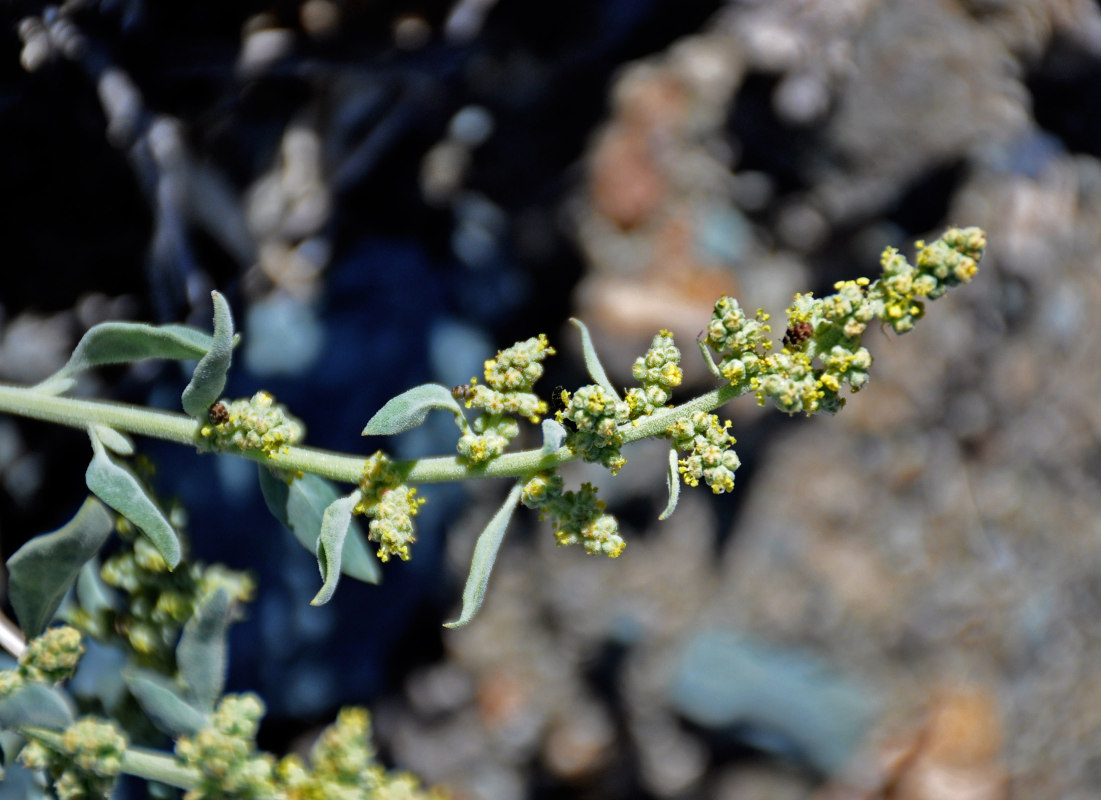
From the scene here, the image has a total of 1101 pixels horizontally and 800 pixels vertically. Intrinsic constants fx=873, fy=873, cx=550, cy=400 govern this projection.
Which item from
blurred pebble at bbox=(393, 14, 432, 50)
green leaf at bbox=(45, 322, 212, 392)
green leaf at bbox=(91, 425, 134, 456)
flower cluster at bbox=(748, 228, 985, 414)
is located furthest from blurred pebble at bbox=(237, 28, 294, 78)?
flower cluster at bbox=(748, 228, 985, 414)

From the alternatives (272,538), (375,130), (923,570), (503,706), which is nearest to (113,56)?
(375,130)

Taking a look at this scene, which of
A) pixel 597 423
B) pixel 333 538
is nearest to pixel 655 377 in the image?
pixel 597 423

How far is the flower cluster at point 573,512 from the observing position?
1.42 metres

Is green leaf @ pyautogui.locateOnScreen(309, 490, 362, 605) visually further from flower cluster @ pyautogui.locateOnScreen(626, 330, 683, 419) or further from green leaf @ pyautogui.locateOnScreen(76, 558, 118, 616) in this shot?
green leaf @ pyautogui.locateOnScreen(76, 558, 118, 616)

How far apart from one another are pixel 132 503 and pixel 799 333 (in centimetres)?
115

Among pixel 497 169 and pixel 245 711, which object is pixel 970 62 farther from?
pixel 245 711

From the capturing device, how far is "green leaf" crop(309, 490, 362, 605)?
136 cm

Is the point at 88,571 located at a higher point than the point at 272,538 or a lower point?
higher

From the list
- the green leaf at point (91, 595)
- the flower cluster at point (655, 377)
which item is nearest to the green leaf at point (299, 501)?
the flower cluster at point (655, 377)

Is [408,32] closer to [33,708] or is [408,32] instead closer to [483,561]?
[483,561]

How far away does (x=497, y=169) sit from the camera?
3.23m

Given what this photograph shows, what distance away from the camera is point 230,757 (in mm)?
1682

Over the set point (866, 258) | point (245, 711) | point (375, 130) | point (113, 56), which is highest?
point (113, 56)

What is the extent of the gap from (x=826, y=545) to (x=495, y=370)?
2.36 metres
